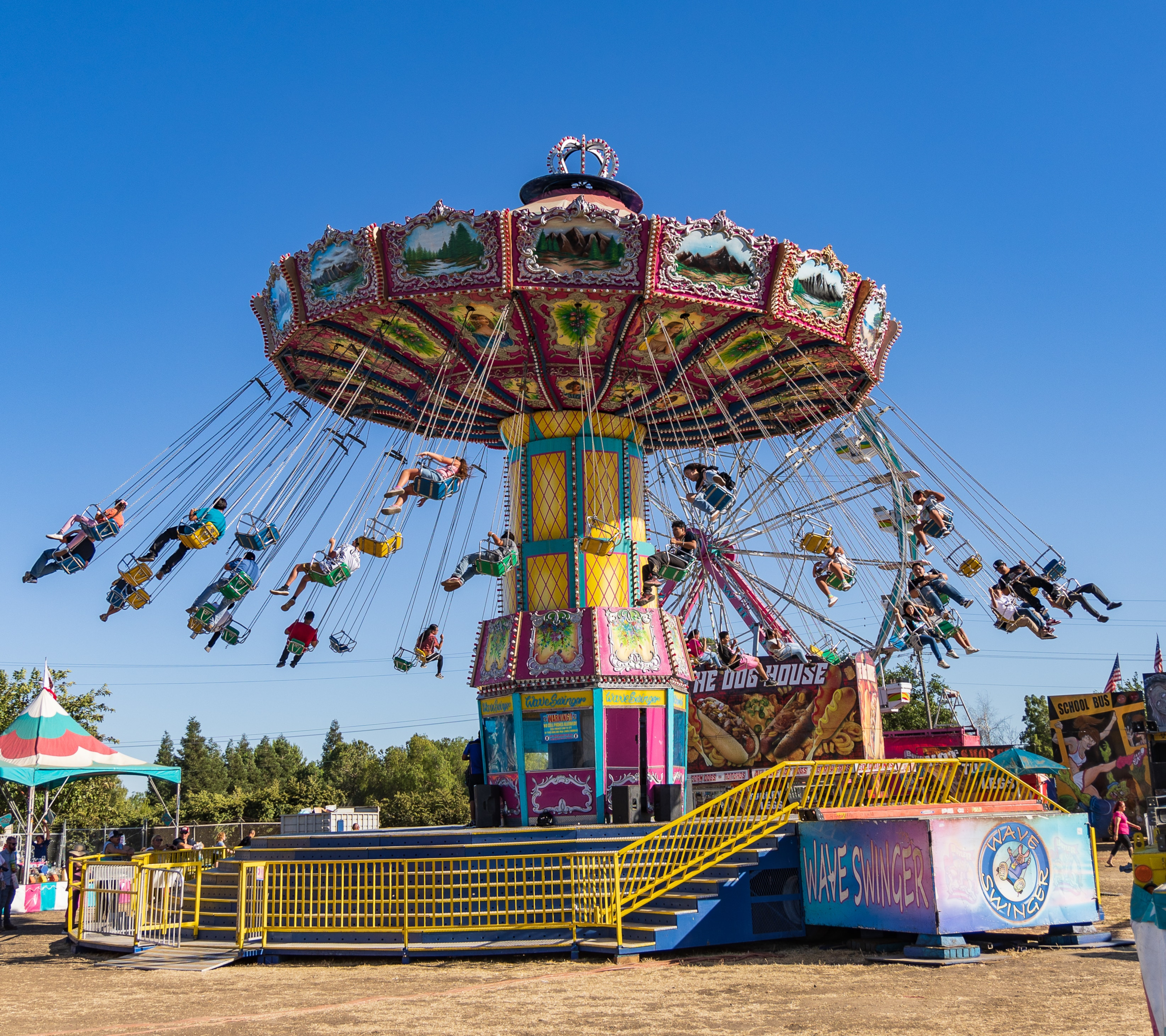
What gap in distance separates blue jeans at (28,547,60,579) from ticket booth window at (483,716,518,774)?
7.33 metres

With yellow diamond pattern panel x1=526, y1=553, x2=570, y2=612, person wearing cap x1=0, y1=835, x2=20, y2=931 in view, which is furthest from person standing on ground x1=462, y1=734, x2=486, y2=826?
person wearing cap x1=0, y1=835, x2=20, y2=931

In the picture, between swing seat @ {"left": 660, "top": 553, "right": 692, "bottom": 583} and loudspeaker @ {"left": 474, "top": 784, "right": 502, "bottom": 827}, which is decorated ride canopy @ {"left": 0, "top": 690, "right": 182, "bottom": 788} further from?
swing seat @ {"left": 660, "top": 553, "right": 692, "bottom": 583}

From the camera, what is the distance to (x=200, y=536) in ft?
52.1

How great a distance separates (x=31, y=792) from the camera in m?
23.6

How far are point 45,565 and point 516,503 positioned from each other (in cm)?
781

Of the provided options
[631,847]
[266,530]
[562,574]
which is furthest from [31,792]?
[631,847]

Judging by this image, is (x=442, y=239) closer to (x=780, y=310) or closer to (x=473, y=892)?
(x=780, y=310)

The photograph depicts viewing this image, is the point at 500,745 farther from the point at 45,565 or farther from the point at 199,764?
the point at 199,764

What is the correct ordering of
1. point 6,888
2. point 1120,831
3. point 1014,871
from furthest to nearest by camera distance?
1. point 1120,831
2. point 6,888
3. point 1014,871

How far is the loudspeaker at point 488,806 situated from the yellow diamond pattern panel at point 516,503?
4351mm

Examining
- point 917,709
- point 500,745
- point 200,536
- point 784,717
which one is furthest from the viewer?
point 917,709

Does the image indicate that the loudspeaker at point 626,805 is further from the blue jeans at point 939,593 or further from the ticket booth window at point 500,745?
the blue jeans at point 939,593

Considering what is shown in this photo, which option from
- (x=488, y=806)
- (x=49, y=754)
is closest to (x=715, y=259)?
(x=488, y=806)

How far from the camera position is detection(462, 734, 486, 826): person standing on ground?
19281 millimetres
